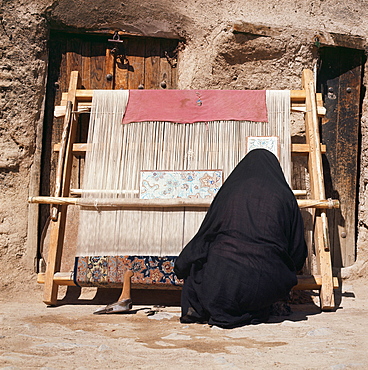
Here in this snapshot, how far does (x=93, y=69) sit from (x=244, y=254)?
2.25 meters

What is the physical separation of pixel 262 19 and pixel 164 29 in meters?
0.82

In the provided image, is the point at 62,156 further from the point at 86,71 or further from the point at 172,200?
the point at 86,71

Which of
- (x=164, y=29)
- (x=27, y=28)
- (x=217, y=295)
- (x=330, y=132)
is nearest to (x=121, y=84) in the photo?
(x=164, y=29)

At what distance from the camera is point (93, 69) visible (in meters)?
4.37

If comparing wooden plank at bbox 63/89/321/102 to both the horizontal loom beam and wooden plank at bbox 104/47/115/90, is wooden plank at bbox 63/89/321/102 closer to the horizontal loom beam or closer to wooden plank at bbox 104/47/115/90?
wooden plank at bbox 104/47/115/90

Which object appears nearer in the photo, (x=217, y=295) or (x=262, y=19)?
(x=217, y=295)

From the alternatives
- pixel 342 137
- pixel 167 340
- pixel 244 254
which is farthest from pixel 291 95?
pixel 167 340

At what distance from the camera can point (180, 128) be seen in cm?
377

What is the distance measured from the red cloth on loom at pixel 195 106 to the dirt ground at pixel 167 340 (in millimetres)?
1342

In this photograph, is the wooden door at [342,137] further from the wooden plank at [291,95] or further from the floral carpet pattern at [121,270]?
the floral carpet pattern at [121,270]

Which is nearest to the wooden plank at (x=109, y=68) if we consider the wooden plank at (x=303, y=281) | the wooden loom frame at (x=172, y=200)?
the wooden loom frame at (x=172, y=200)

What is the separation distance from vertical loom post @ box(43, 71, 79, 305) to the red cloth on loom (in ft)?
1.34

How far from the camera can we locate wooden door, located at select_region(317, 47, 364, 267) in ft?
14.3

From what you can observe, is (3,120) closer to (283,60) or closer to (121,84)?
(121,84)
